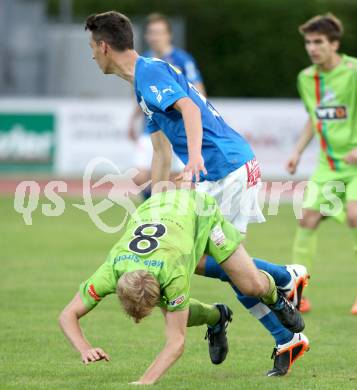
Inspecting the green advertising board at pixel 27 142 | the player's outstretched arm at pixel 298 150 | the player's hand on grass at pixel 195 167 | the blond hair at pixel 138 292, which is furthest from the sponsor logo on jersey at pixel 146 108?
the green advertising board at pixel 27 142

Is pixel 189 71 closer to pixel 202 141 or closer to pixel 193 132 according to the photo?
pixel 202 141

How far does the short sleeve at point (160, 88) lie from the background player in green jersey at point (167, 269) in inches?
20.5

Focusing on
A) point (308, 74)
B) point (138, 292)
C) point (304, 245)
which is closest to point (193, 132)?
point (138, 292)

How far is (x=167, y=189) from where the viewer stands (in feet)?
21.6

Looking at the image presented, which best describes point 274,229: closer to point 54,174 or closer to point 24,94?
point 54,174

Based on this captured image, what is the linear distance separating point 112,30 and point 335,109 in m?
3.21

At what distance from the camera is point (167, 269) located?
562 cm

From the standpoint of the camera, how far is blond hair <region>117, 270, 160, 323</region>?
17.9ft

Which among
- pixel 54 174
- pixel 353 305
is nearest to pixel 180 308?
pixel 353 305

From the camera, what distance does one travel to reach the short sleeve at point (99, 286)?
5664 mm

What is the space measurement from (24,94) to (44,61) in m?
0.85

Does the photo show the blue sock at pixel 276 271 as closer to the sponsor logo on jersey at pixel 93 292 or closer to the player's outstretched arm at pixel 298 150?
the sponsor logo on jersey at pixel 93 292

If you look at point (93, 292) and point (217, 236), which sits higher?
point (217, 236)

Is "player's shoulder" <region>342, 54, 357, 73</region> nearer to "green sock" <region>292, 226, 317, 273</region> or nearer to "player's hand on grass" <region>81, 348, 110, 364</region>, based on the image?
"green sock" <region>292, 226, 317, 273</region>
